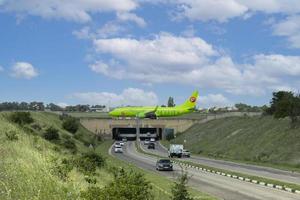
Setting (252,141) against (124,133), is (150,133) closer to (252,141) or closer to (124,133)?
(124,133)

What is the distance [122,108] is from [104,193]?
16342cm

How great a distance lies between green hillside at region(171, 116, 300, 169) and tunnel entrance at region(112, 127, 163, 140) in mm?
39888

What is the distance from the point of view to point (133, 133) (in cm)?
18712

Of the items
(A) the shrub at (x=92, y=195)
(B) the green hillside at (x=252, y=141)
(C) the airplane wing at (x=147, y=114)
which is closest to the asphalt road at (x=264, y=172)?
(B) the green hillside at (x=252, y=141)

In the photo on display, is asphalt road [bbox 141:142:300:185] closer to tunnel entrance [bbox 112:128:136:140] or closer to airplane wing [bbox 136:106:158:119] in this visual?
airplane wing [bbox 136:106:158:119]

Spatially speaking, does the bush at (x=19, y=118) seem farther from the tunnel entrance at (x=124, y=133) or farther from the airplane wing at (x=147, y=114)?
the tunnel entrance at (x=124, y=133)

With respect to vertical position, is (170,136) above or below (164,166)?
above

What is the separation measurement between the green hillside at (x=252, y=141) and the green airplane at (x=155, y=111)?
29693mm

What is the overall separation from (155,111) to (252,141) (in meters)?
85.3

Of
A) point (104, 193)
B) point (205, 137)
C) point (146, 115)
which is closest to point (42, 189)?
point (104, 193)

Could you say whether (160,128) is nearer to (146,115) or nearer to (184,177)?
(146,115)

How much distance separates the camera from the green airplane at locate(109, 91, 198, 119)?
6752 inches

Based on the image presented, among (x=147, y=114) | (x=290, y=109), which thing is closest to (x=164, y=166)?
(x=290, y=109)

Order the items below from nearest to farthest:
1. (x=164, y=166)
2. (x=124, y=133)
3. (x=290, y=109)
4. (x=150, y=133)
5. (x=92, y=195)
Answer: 1. (x=92, y=195)
2. (x=164, y=166)
3. (x=290, y=109)
4. (x=124, y=133)
5. (x=150, y=133)
